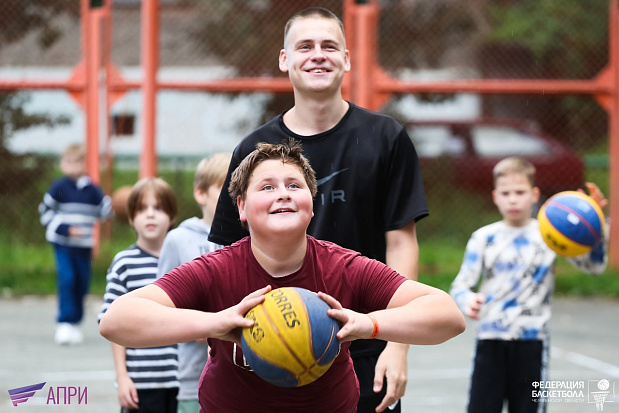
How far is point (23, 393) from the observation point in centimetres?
731

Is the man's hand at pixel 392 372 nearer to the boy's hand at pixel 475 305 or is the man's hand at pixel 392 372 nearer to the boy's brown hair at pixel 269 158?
the boy's brown hair at pixel 269 158

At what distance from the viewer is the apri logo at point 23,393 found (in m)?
7.14

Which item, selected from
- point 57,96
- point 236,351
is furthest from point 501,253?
point 57,96

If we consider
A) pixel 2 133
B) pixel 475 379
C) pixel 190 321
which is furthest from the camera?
pixel 2 133

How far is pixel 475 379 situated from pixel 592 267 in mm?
1111

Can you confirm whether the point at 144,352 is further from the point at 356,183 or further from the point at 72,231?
the point at 72,231

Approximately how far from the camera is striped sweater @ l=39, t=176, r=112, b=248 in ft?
34.2

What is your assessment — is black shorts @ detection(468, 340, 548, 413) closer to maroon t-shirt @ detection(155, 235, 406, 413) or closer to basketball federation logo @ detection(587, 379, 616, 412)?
basketball federation logo @ detection(587, 379, 616, 412)

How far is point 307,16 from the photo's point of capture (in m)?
4.28

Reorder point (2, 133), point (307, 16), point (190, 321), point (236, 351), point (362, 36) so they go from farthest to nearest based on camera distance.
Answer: point (2, 133) < point (362, 36) < point (307, 16) < point (236, 351) < point (190, 321)

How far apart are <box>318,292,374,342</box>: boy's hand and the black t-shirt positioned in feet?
3.87

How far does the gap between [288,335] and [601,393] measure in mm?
5502

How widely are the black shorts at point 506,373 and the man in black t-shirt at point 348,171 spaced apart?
1810 millimetres

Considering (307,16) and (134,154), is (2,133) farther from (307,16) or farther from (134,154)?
(307,16)
